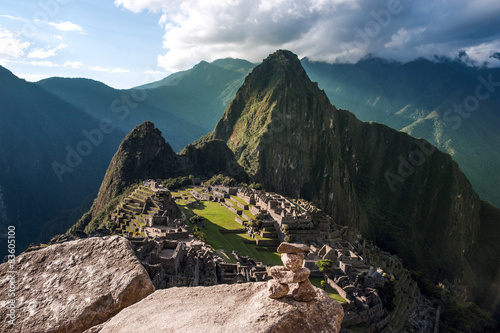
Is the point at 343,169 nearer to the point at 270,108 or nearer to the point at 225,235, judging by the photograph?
the point at 270,108

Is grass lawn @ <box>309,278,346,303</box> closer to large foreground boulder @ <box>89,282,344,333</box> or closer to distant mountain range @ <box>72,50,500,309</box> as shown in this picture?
large foreground boulder @ <box>89,282,344,333</box>

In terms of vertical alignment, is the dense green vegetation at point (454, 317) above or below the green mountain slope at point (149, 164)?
below

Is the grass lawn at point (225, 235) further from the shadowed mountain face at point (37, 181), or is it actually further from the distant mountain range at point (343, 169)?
the shadowed mountain face at point (37, 181)

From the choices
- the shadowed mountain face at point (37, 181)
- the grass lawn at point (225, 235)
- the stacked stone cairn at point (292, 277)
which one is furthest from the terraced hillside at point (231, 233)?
the shadowed mountain face at point (37, 181)

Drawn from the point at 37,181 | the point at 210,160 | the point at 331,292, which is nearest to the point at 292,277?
the point at 331,292

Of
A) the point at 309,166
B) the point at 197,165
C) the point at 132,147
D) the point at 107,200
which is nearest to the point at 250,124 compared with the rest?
the point at 309,166

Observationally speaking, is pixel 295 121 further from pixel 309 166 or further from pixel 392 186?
pixel 392 186
